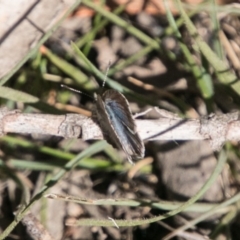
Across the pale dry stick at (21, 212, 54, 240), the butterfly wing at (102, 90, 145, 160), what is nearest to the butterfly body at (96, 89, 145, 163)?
the butterfly wing at (102, 90, 145, 160)

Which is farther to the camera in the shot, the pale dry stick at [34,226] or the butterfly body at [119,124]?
the pale dry stick at [34,226]

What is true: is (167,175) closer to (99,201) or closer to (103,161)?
(103,161)

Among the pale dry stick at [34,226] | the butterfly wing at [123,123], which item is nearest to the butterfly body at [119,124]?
the butterfly wing at [123,123]

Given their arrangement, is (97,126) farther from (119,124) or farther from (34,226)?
(34,226)

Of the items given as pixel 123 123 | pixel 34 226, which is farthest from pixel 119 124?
pixel 34 226

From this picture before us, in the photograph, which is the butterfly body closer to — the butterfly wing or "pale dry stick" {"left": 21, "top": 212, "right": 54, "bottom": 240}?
the butterfly wing

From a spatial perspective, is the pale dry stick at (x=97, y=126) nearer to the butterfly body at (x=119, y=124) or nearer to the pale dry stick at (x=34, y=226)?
the butterfly body at (x=119, y=124)
